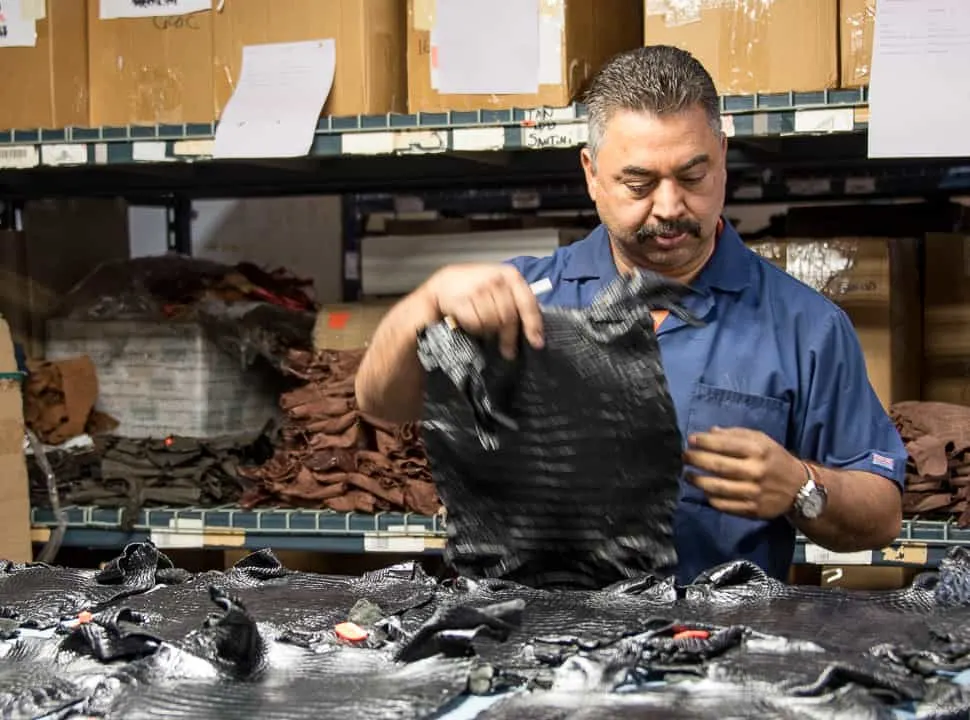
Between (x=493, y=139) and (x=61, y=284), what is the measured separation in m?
1.55

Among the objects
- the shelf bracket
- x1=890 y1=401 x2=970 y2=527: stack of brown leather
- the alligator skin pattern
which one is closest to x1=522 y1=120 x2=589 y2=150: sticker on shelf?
x1=890 y1=401 x2=970 y2=527: stack of brown leather

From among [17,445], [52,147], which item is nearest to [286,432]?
[17,445]

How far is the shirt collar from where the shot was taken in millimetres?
2174

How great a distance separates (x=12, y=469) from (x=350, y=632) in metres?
1.93

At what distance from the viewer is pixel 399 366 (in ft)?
6.28

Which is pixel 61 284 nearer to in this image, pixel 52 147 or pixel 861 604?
pixel 52 147

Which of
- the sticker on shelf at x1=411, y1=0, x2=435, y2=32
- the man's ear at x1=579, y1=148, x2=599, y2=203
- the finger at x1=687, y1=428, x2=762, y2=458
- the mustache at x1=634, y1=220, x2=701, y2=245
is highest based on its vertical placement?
the sticker on shelf at x1=411, y1=0, x2=435, y2=32

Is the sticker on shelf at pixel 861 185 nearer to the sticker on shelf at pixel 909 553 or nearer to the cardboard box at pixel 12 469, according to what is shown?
the sticker on shelf at pixel 909 553

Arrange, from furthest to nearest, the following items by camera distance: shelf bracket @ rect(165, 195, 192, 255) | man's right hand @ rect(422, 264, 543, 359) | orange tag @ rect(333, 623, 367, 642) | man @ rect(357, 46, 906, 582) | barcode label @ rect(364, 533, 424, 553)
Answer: shelf bracket @ rect(165, 195, 192, 255) < barcode label @ rect(364, 533, 424, 553) < man @ rect(357, 46, 906, 582) < man's right hand @ rect(422, 264, 543, 359) < orange tag @ rect(333, 623, 367, 642)

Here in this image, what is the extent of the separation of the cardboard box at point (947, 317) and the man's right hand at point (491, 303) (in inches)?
70.4

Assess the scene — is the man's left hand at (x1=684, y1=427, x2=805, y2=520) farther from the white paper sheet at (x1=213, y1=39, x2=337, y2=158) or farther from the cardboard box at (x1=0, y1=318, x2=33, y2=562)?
the cardboard box at (x1=0, y1=318, x2=33, y2=562)

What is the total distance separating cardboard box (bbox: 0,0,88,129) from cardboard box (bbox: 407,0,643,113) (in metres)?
0.88

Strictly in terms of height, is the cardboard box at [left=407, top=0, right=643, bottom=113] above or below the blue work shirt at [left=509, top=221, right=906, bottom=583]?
above

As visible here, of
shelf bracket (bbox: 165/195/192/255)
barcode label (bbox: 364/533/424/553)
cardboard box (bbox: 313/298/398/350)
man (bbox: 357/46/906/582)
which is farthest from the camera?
shelf bracket (bbox: 165/195/192/255)
